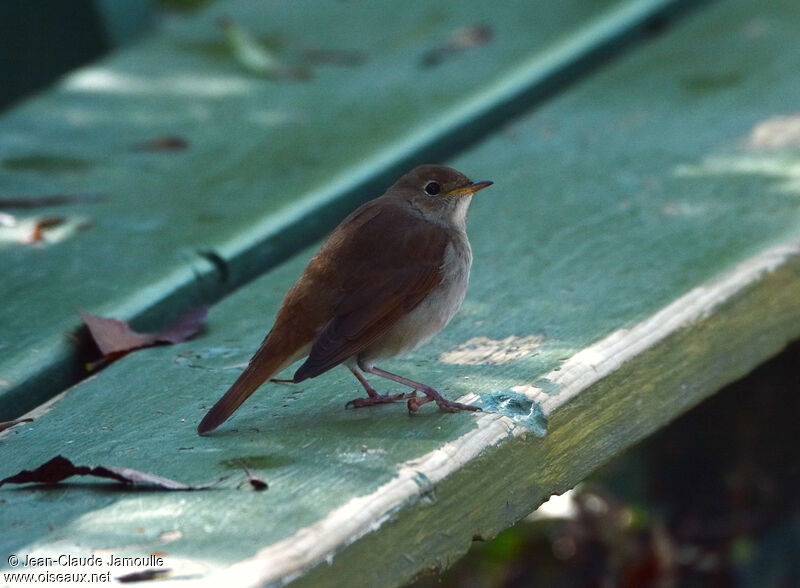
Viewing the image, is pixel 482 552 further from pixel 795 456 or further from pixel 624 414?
pixel 624 414

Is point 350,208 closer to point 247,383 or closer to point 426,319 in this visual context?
point 426,319

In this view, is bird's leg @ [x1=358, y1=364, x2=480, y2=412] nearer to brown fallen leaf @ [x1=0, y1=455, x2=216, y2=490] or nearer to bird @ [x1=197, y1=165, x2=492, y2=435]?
bird @ [x1=197, y1=165, x2=492, y2=435]

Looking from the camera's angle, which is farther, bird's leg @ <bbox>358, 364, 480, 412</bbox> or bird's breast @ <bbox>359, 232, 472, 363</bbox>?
bird's breast @ <bbox>359, 232, 472, 363</bbox>

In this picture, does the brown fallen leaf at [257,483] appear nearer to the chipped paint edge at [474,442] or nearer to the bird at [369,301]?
the chipped paint edge at [474,442]

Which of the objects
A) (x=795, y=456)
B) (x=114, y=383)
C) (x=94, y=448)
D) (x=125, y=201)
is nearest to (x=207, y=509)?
(x=94, y=448)

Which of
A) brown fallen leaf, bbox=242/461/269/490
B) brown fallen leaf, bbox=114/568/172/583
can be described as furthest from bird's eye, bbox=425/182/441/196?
brown fallen leaf, bbox=114/568/172/583

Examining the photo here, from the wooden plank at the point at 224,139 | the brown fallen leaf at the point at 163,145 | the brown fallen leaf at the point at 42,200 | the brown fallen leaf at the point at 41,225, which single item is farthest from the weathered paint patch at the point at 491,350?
the brown fallen leaf at the point at 163,145
